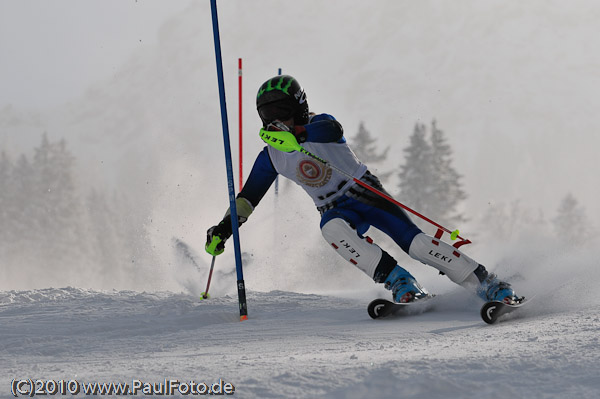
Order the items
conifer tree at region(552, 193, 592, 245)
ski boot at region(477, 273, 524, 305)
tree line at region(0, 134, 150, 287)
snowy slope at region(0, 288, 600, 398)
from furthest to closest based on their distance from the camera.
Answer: conifer tree at region(552, 193, 592, 245), tree line at region(0, 134, 150, 287), ski boot at region(477, 273, 524, 305), snowy slope at region(0, 288, 600, 398)

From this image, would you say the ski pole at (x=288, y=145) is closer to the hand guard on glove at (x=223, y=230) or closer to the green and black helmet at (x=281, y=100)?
the green and black helmet at (x=281, y=100)

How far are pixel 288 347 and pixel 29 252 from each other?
2370 cm

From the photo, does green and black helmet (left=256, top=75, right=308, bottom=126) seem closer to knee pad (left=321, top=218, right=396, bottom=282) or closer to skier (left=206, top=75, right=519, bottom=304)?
skier (left=206, top=75, right=519, bottom=304)

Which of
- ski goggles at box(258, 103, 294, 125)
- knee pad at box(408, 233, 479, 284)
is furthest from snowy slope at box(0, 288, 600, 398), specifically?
ski goggles at box(258, 103, 294, 125)

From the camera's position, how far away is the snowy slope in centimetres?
176

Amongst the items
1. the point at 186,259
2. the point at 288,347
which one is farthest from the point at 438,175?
the point at 288,347

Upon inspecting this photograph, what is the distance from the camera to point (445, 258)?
396 cm

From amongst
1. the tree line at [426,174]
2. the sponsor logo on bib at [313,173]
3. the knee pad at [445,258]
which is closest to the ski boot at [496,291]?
the knee pad at [445,258]

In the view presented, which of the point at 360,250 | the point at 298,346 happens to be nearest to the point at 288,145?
the point at 360,250

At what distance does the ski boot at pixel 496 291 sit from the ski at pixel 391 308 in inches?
14.6

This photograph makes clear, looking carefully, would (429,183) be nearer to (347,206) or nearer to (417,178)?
(417,178)

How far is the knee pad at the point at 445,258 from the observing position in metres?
3.96

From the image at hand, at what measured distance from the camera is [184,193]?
12.0 metres

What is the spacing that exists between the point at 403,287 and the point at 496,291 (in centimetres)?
57
